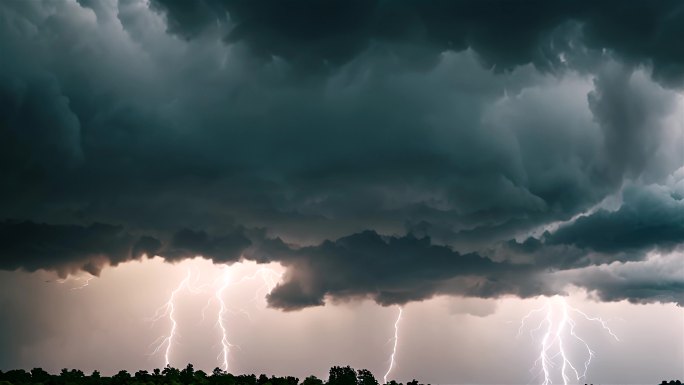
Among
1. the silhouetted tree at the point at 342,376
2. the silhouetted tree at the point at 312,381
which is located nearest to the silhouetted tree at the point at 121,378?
the silhouetted tree at the point at 312,381

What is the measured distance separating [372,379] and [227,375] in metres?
44.0

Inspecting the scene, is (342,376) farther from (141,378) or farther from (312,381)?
(141,378)

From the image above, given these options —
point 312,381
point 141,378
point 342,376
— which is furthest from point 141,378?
point 342,376

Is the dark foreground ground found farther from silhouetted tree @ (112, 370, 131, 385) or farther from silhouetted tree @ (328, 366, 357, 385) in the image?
silhouetted tree @ (328, 366, 357, 385)

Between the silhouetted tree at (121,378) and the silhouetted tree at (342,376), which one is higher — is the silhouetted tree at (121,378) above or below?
below

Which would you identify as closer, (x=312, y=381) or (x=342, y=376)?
(x=312, y=381)

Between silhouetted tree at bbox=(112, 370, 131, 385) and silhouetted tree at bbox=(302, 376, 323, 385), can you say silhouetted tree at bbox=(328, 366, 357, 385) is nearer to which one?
silhouetted tree at bbox=(302, 376, 323, 385)

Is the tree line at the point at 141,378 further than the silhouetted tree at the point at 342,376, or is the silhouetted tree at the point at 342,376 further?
the silhouetted tree at the point at 342,376

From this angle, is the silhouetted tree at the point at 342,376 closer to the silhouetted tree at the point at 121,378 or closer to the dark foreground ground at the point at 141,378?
the dark foreground ground at the point at 141,378

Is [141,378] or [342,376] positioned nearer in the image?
[141,378]

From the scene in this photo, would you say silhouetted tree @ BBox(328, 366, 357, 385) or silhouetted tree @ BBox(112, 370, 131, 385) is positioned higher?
silhouetted tree @ BBox(328, 366, 357, 385)

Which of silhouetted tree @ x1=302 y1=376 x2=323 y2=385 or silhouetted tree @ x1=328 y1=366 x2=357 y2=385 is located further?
silhouetted tree @ x1=328 y1=366 x2=357 y2=385

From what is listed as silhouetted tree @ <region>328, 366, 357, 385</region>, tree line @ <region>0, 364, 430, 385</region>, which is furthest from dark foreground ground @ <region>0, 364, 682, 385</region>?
silhouetted tree @ <region>328, 366, 357, 385</region>

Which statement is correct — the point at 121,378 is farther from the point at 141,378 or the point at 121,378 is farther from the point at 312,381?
the point at 312,381
